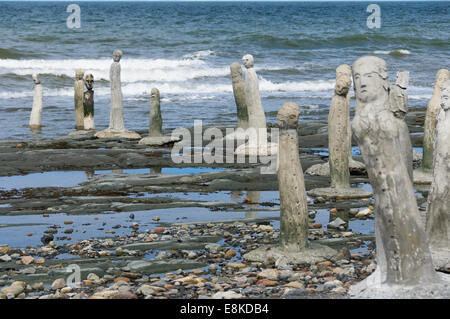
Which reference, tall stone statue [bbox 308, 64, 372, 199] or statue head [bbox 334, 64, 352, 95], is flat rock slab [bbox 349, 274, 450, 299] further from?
statue head [bbox 334, 64, 352, 95]

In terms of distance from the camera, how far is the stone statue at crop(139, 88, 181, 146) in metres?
20.1

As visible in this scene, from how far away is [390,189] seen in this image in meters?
A: 6.97

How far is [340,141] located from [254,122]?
5.17 metres

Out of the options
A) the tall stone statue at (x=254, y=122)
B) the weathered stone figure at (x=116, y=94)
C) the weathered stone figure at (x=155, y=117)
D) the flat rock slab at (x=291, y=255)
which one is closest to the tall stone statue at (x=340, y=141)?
the flat rock slab at (x=291, y=255)

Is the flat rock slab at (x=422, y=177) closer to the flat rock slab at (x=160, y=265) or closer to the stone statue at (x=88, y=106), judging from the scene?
the flat rock slab at (x=160, y=265)

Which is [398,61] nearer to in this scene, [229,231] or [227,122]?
[227,122]

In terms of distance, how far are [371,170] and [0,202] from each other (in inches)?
337

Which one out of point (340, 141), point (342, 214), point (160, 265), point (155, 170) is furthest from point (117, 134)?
point (160, 265)

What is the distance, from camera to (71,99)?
34.4m

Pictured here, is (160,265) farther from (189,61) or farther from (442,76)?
(189,61)

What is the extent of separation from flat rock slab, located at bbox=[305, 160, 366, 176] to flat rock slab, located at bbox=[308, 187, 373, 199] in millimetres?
1753

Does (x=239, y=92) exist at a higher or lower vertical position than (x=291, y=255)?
higher

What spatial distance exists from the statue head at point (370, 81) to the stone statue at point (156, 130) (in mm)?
13226

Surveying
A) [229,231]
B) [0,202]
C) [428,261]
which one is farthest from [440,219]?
[0,202]
